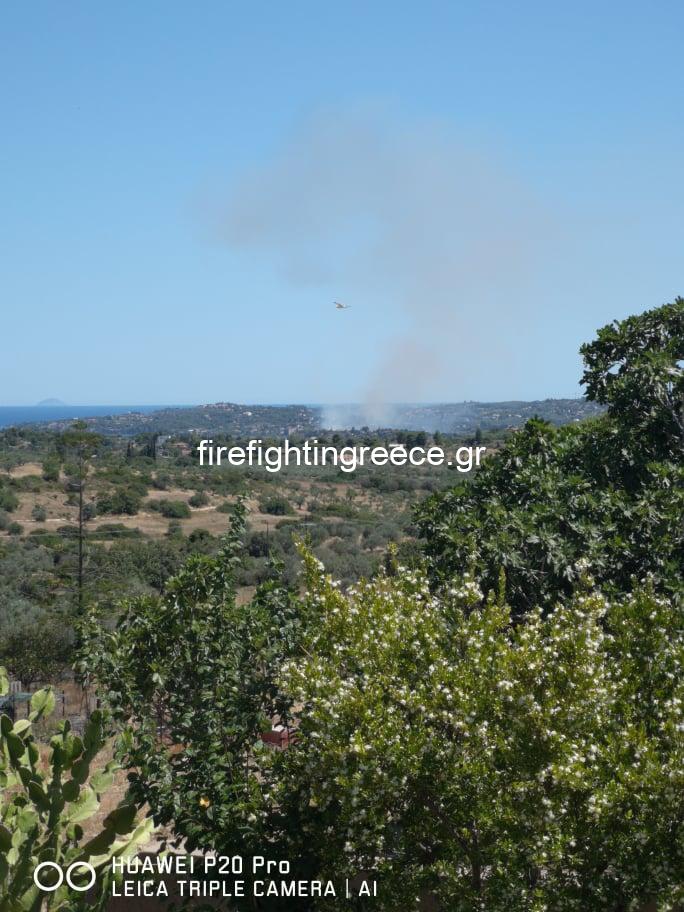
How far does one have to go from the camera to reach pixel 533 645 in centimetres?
656

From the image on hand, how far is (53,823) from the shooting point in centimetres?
518

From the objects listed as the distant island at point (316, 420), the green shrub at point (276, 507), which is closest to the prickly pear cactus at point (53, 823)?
the green shrub at point (276, 507)

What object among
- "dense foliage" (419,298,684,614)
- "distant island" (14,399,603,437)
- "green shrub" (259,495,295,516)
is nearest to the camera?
"dense foliage" (419,298,684,614)

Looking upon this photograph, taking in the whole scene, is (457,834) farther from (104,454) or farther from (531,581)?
(104,454)

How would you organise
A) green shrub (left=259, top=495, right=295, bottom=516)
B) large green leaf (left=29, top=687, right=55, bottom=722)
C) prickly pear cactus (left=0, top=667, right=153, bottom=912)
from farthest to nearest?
green shrub (left=259, top=495, right=295, bottom=516) → large green leaf (left=29, top=687, right=55, bottom=722) → prickly pear cactus (left=0, top=667, right=153, bottom=912)

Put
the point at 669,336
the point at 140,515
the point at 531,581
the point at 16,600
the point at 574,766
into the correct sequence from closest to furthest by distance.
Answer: the point at 574,766 → the point at 531,581 → the point at 669,336 → the point at 16,600 → the point at 140,515

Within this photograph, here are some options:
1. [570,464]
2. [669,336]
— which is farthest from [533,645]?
[669,336]

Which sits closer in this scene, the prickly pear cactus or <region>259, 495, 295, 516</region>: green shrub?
the prickly pear cactus

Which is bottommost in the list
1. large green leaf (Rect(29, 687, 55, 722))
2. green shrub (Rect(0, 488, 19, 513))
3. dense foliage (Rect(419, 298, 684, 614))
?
green shrub (Rect(0, 488, 19, 513))

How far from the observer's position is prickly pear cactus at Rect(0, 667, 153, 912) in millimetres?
4953

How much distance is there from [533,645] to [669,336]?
626 centimetres

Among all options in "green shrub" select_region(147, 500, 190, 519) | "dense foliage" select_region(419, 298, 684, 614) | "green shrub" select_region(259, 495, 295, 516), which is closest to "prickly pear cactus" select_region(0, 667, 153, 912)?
"dense foliage" select_region(419, 298, 684, 614)

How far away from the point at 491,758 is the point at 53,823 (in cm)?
271

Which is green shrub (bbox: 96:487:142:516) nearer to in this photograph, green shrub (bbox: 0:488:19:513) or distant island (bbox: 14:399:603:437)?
green shrub (bbox: 0:488:19:513)
